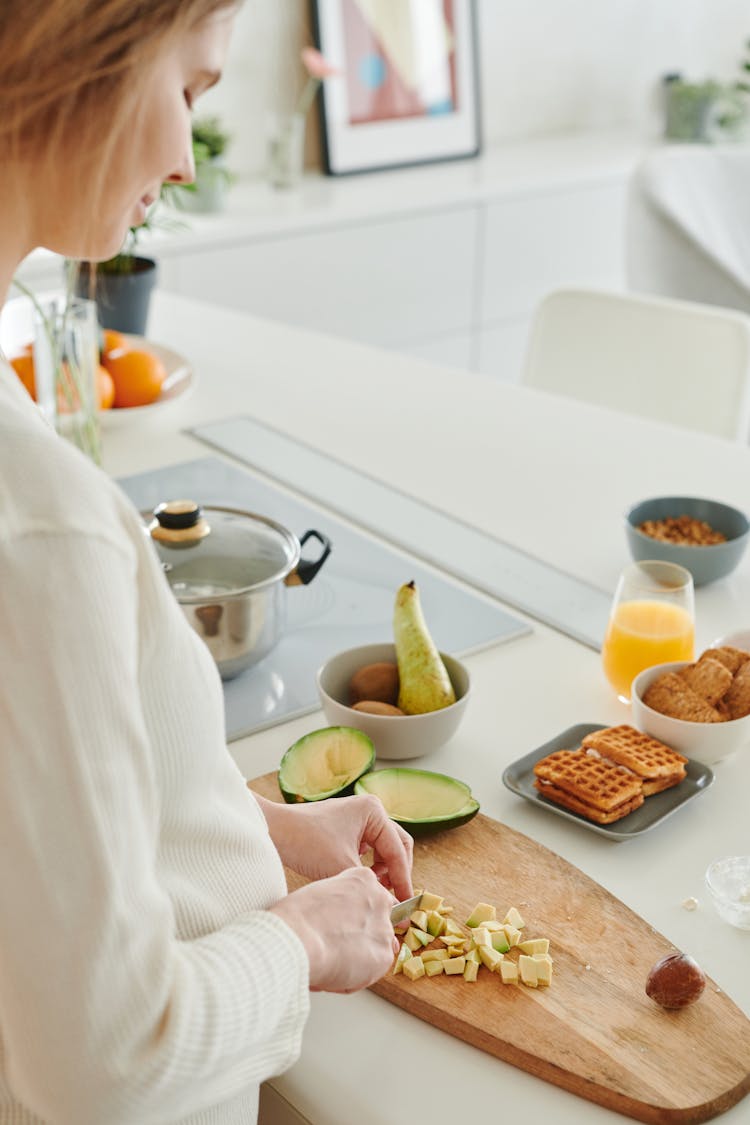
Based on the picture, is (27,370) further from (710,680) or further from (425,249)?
(425,249)

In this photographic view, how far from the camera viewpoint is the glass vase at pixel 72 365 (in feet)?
5.54

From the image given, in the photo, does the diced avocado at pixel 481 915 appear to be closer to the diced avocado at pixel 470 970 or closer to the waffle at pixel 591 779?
the diced avocado at pixel 470 970

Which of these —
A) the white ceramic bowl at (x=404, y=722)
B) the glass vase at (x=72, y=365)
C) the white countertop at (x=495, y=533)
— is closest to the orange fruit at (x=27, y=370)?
the glass vase at (x=72, y=365)

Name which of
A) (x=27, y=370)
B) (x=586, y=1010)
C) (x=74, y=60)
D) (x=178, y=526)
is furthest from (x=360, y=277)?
(x=74, y=60)

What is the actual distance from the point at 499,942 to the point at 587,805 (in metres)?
0.19

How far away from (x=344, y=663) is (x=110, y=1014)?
619 mm

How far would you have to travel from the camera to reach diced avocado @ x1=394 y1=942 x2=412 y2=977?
2.87 feet

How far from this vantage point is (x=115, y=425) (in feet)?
6.36

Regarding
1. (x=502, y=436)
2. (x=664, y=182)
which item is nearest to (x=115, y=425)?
(x=502, y=436)

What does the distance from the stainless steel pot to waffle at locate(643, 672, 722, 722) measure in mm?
340

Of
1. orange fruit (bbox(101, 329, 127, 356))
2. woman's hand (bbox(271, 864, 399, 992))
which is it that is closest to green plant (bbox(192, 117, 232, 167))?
orange fruit (bbox(101, 329, 127, 356))

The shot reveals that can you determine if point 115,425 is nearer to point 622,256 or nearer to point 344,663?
point 344,663

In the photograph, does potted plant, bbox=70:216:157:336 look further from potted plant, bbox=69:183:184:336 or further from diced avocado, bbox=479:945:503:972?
diced avocado, bbox=479:945:503:972

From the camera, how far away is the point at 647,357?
2326mm
